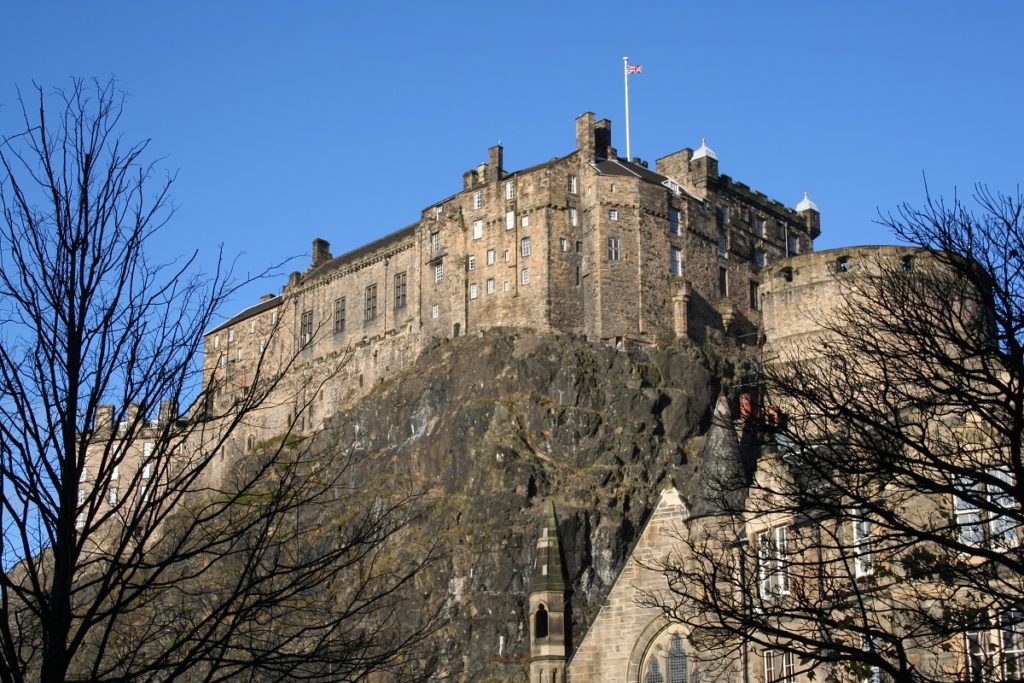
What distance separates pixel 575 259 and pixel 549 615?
46.5m

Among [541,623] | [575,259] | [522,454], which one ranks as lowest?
[541,623]

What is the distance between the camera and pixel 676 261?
71375 millimetres

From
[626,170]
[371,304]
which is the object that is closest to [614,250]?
[626,170]

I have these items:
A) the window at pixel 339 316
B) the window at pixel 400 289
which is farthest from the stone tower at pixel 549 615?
the window at pixel 339 316

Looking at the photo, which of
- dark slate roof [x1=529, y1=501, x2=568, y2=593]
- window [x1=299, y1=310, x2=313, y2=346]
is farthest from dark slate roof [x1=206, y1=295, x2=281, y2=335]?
dark slate roof [x1=529, y1=501, x2=568, y2=593]

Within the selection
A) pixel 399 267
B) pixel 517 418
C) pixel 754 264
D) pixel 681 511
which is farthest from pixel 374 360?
pixel 681 511

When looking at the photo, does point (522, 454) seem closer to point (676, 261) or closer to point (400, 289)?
point (676, 261)

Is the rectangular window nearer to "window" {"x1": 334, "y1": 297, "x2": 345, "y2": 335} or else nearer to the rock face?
the rock face

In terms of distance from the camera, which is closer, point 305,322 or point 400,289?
point 400,289

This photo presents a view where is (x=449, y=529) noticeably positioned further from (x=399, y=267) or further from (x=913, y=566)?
(x=913, y=566)

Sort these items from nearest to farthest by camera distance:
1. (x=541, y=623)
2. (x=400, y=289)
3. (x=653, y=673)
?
(x=653, y=673), (x=541, y=623), (x=400, y=289)

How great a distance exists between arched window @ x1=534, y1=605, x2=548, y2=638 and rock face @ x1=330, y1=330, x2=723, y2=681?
28.7 m

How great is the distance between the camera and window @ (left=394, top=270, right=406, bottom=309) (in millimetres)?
77500

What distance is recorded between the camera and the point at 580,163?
240 ft
